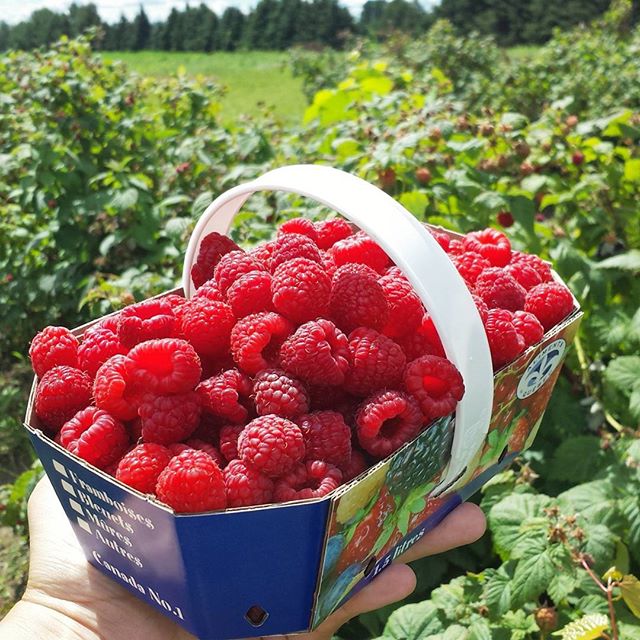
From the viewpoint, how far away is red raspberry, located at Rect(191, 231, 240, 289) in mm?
1286

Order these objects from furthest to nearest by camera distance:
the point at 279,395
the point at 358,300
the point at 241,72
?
1. the point at 241,72
2. the point at 358,300
3. the point at 279,395

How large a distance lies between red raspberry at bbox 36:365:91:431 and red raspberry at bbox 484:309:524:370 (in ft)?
1.97

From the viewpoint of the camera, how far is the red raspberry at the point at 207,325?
3.45 feet

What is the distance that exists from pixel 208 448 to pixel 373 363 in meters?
0.25

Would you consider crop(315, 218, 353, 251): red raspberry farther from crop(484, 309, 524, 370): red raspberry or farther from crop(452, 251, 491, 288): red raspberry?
crop(484, 309, 524, 370): red raspberry

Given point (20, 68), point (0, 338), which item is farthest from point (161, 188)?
point (20, 68)

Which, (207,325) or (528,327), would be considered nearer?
(207,325)

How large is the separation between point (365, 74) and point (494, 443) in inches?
109

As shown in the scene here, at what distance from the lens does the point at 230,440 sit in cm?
97

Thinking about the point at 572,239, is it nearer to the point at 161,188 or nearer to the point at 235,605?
the point at 161,188

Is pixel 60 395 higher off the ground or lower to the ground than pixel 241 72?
lower

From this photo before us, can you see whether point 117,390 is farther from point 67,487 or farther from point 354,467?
point 354,467

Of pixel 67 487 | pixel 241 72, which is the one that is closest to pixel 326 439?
pixel 67 487

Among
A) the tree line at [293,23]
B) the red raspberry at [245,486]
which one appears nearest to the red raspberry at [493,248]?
the red raspberry at [245,486]
